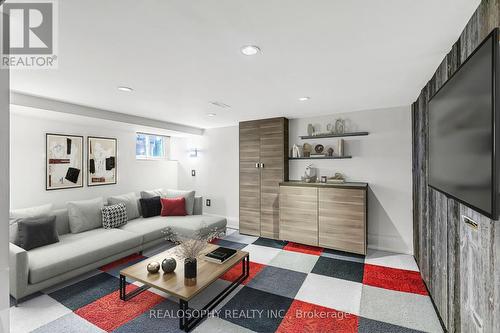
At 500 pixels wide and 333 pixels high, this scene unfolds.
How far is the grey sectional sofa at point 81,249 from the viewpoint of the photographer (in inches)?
91.7

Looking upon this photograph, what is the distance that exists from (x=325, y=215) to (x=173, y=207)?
2.81m

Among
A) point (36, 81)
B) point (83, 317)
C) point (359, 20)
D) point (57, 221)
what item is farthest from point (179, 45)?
point (57, 221)

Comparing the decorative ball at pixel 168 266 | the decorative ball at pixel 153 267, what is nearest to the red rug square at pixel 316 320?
the decorative ball at pixel 168 266

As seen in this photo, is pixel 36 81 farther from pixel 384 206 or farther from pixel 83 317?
pixel 384 206

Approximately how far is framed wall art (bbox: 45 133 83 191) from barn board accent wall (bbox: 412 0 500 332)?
5.02 metres

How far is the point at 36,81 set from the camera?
Result: 2391 millimetres

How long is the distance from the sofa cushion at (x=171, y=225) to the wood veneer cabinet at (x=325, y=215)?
1.33 m

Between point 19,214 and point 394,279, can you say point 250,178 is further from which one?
point 19,214

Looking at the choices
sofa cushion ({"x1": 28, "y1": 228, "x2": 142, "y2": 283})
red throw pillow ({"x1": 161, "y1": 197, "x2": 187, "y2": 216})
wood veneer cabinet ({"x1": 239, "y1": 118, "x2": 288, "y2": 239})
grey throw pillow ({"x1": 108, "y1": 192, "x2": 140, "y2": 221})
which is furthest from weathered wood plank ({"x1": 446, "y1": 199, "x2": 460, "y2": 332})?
grey throw pillow ({"x1": 108, "y1": 192, "x2": 140, "y2": 221})

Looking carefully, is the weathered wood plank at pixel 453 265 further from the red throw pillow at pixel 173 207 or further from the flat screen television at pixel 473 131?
the red throw pillow at pixel 173 207

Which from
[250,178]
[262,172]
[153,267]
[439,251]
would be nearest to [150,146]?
[250,178]

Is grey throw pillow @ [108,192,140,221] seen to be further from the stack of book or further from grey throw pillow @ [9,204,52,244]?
the stack of book

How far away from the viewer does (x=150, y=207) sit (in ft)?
14.4

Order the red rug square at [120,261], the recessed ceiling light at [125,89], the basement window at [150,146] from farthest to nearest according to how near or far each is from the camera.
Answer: the basement window at [150,146] → the red rug square at [120,261] → the recessed ceiling light at [125,89]
